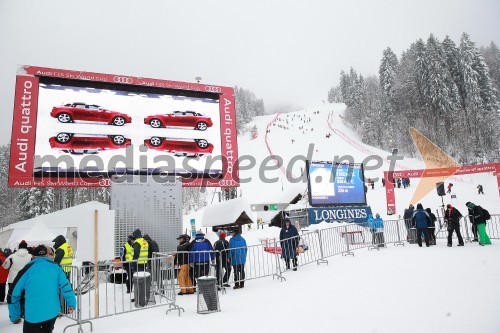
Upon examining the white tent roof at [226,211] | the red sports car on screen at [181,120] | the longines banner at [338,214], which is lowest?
the longines banner at [338,214]

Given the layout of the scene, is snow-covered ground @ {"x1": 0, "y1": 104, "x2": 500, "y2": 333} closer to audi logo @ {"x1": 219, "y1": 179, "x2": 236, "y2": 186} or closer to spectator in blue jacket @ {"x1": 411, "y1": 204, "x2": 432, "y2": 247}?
spectator in blue jacket @ {"x1": 411, "y1": 204, "x2": 432, "y2": 247}

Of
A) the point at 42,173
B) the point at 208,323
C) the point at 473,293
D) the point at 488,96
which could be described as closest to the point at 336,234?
the point at 473,293

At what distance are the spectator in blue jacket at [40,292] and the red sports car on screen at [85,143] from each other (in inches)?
508

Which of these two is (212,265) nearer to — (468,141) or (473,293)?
(473,293)

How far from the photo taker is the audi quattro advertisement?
1584cm

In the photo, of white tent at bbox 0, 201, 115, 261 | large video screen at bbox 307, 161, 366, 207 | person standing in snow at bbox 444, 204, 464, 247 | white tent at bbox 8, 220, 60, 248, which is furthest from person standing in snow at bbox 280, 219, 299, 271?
white tent at bbox 8, 220, 60, 248

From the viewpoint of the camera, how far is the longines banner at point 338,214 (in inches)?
856

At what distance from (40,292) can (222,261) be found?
22.6 ft

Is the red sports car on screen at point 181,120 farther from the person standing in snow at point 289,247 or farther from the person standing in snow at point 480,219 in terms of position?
the person standing in snow at point 480,219

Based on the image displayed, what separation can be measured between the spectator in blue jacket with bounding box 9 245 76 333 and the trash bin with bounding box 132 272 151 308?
333cm

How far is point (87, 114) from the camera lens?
16969mm

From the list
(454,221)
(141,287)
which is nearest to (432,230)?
(454,221)

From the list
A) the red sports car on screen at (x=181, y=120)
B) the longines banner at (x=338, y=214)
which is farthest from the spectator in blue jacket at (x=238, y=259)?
the longines banner at (x=338, y=214)

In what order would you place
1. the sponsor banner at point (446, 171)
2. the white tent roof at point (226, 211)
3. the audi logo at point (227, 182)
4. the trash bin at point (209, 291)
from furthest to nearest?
the sponsor banner at point (446, 171)
the audi logo at point (227, 182)
the white tent roof at point (226, 211)
the trash bin at point (209, 291)
